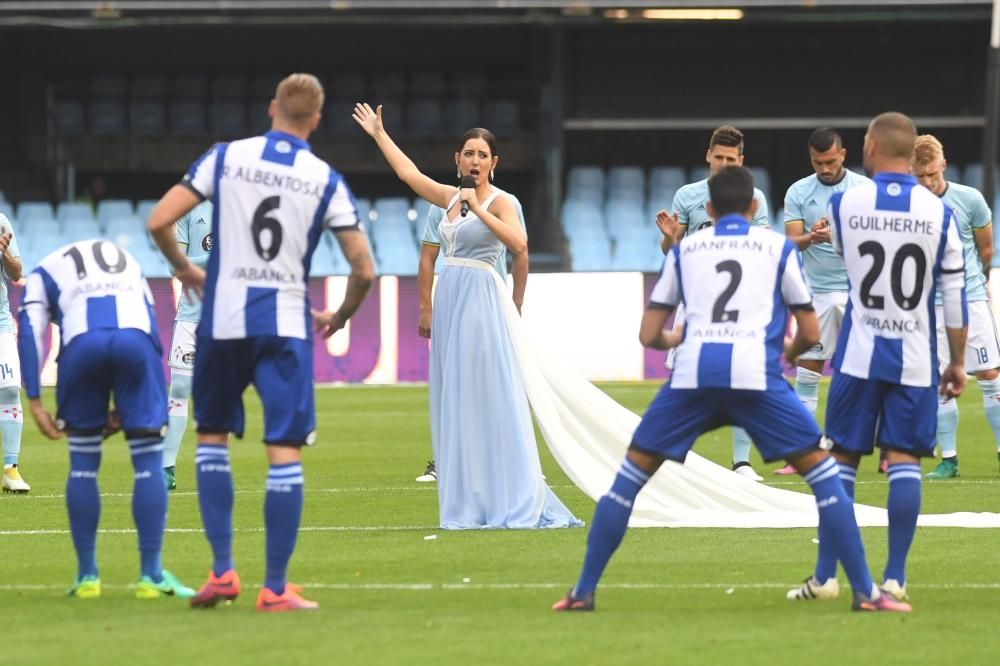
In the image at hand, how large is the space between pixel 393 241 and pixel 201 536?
59.0 ft

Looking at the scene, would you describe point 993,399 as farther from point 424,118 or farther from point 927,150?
point 424,118

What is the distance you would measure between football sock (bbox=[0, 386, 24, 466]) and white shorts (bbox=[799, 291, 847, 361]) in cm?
540

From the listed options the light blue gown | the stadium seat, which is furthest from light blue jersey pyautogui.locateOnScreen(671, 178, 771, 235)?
the stadium seat

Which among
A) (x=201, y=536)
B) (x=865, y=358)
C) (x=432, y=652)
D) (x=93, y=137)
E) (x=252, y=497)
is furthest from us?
(x=93, y=137)

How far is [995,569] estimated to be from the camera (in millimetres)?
8578

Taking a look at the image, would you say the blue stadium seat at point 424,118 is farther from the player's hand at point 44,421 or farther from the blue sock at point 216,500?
the blue sock at point 216,500

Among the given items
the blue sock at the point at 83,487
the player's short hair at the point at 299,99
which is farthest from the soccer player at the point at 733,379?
the blue sock at the point at 83,487

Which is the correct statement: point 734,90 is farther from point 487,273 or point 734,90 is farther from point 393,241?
point 487,273

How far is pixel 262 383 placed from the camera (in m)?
7.32

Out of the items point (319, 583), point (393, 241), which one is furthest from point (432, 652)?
point (393, 241)

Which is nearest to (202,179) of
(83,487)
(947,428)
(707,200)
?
(83,487)

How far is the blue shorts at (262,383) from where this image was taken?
728 cm

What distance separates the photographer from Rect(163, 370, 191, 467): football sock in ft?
42.2

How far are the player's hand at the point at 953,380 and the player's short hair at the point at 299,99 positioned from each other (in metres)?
2.85
